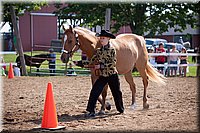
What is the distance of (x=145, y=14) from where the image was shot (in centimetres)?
2344

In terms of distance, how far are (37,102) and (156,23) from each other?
Result: 49.1 feet

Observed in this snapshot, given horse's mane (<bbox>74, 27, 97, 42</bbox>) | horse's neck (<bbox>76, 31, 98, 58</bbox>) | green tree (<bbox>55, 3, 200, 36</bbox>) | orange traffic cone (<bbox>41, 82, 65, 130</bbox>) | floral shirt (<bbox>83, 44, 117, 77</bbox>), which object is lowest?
orange traffic cone (<bbox>41, 82, 65, 130</bbox>)

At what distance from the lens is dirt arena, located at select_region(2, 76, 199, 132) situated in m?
6.23

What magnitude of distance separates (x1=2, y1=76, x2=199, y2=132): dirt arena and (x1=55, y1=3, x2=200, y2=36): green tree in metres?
11.6

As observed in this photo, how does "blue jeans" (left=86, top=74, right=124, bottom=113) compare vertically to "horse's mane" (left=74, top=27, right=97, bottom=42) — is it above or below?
below

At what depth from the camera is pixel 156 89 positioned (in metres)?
12.2

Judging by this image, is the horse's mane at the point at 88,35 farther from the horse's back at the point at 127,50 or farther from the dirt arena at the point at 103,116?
the dirt arena at the point at 103,116

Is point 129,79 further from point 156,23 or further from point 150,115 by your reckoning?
point 156,23

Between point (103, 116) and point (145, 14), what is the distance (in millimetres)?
16868

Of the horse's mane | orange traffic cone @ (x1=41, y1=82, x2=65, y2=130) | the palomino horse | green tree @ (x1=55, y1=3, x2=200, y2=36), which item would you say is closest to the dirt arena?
orange traffic cone @ (x1=41, y1=82, x2=65, y2=130)

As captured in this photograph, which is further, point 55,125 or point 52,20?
point 52,20

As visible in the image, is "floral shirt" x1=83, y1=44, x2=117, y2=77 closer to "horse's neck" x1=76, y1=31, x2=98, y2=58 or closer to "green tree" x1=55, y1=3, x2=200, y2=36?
"horse's neck" x1=76, y1=31, x2=98, y2=58

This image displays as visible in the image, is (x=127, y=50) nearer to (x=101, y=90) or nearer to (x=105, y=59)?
(x=105, y=59)

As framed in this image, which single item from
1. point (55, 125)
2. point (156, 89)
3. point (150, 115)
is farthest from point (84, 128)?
point (156, 89)
